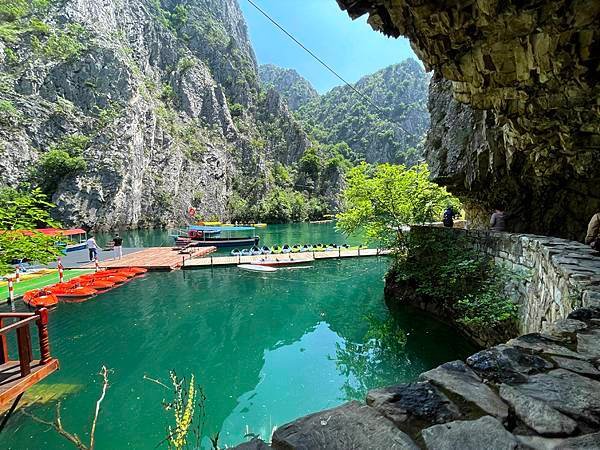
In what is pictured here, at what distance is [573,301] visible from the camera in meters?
2.92

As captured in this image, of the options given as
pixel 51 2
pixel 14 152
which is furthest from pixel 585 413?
pixel 51 2

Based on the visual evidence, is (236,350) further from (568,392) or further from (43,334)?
(568,392)

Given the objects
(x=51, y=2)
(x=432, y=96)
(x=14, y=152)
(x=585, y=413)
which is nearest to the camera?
(x=585, y=413)

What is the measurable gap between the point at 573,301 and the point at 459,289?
5626 millimetres

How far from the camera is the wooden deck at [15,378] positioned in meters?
4.31

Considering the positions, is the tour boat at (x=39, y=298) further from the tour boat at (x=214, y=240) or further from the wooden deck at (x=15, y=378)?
the tour boat at (x=214, y=240)

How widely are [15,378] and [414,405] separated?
5.77 meters

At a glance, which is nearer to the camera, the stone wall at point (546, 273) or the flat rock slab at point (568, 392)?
the flat rock slab at point (568, 392)

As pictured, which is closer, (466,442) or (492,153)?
(466,442)

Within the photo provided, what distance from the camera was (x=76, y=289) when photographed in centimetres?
1316

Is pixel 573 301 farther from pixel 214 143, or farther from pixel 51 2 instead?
pixel 51 2

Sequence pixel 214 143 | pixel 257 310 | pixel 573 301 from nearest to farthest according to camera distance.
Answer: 1. pixel 573 301
2. pixel 257 310
3. pixel 214 143

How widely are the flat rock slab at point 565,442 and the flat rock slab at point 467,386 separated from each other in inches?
5.0

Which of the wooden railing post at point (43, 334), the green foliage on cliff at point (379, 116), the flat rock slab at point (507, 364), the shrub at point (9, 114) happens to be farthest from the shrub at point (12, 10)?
the green foliage on cliff at point (379, 116)
